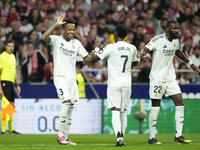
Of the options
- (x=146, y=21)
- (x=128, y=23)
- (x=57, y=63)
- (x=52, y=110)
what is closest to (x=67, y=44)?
(x=57, y=63)

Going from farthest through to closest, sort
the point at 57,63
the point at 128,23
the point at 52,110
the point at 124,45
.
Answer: the point at 128,23
the point at 52,110
the point at 57,63
the point at 124,45

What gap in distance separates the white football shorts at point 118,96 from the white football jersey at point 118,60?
10 cm

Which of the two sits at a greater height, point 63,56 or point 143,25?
point 143,25

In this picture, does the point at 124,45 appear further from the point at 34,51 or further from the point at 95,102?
the point at 34,51

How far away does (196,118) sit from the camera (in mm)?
12227

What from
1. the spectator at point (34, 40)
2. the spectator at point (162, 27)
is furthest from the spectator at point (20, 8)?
the spectator at point (162, 27)

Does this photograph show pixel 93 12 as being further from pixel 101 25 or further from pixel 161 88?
pixel 161 88

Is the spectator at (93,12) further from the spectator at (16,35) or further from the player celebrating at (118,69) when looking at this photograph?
the player celebrating at (118,69)

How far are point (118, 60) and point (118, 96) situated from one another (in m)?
0.70

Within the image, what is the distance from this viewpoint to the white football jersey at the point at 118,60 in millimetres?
7723

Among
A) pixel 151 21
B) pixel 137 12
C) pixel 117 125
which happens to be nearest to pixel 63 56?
pixel 117 125

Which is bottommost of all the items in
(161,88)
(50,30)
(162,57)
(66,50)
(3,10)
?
(161,88)

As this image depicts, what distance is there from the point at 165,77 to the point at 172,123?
415cm

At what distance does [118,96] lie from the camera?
7.77 metres
